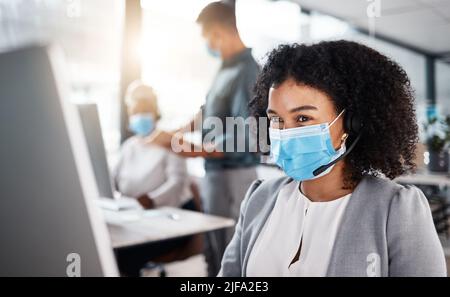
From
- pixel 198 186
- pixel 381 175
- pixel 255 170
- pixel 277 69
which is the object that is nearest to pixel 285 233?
pixel 381 175

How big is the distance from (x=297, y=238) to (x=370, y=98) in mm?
383

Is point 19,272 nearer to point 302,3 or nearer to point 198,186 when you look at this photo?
point 302,3

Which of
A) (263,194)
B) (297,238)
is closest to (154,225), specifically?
(263,194)

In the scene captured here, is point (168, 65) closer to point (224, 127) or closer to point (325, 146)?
point (224, 127)

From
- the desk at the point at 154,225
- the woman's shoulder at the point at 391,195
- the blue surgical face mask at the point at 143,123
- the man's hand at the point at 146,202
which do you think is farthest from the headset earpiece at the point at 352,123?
the blue surgical face mask at the point at 143,123

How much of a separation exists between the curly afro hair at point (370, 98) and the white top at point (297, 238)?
11cm

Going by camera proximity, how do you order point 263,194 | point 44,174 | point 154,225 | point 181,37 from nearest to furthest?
point 44,174 < point 263,194 < point 154,225 < point 181,37

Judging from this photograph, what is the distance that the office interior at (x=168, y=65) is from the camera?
49 centimetres

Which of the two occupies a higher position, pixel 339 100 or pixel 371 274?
pixel 339 100

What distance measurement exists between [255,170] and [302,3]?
72 centimetres

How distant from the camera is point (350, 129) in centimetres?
100

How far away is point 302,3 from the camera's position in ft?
4.65
